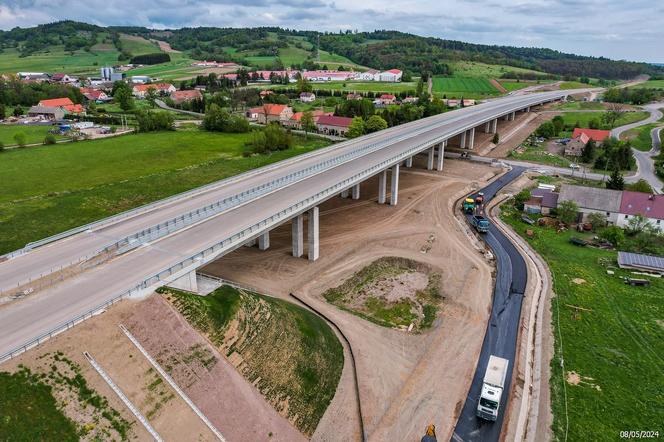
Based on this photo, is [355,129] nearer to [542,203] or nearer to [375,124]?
[375,124]

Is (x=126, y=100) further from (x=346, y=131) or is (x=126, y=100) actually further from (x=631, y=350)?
(x=631, y=350)

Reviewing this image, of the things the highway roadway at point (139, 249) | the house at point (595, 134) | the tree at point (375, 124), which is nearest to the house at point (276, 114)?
the tree at point (375, 124)

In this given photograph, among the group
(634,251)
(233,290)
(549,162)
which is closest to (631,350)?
(634,251)

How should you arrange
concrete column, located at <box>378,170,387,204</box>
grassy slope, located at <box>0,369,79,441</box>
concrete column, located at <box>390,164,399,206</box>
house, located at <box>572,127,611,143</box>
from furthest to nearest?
1. house, located at <box>572,127,611,143</box>
2. concrete column, located at <box>390,164,399,206</box>
3. concrete column, located at <box>378,170,387,204</box>
4. grassy slope, located at <box>0,369,79,441</box>

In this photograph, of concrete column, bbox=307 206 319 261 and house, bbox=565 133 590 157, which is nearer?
concrete column, bbox=307 206 319 261

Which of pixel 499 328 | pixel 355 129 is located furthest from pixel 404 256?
pixel 355 129

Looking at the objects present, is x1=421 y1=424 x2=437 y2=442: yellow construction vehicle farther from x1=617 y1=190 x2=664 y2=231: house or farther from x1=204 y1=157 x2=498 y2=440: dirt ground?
x1=617 y1=190 x2=664 y2=231: house

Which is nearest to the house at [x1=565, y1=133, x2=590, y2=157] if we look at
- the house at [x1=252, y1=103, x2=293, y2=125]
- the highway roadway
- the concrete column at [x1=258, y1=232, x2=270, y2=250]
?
the highway roadway
